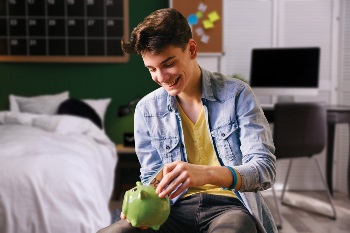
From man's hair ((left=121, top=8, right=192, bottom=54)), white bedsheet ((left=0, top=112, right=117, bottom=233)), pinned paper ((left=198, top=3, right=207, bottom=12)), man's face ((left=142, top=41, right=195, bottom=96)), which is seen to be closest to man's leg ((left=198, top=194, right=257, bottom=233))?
man's face ((left=142, top=41, right=195, bottom=96))

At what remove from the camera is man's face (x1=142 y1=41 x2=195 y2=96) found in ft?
3.94

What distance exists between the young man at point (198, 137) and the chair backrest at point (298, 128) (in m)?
1.65

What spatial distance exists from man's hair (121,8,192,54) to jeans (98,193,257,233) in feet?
1.41

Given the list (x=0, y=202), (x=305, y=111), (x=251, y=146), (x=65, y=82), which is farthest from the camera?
(x=65, y=82)

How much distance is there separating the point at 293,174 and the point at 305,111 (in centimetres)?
130

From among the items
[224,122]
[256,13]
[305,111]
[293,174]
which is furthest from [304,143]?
[224,122]

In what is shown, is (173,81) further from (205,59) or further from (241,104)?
(205,59)

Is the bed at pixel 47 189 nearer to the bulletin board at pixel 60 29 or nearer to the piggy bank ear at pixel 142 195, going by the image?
the piggy bank ear at pixel 142 195

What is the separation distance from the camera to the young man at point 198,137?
3.68 ft

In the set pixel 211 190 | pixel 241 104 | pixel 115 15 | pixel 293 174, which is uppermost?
pixel 115 15

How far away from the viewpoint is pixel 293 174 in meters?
4.16

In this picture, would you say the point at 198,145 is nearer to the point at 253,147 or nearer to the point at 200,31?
the point at 253,147

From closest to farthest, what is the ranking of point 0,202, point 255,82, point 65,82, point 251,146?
point 251,146 → point 0,202 → point 255,82 → point 65,82

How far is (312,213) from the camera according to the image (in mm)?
3332
